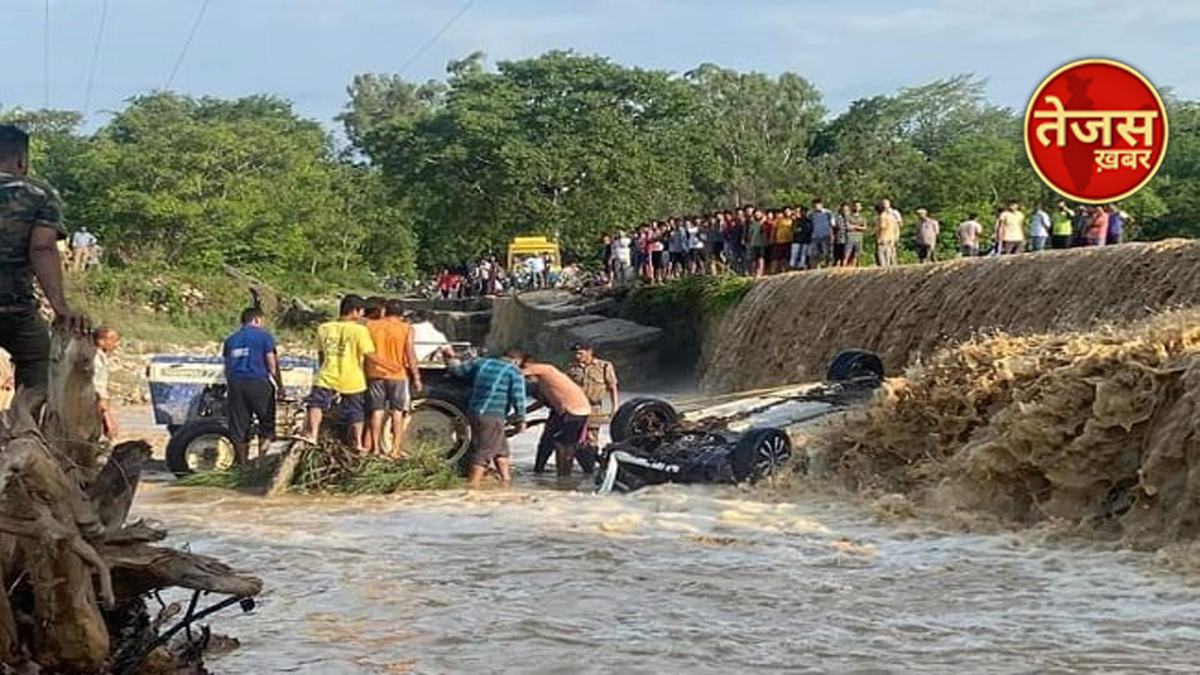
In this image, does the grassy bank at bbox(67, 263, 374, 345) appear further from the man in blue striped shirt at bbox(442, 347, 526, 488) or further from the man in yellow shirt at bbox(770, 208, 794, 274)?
the man in blue striped shirt at bbox(442, 347, 526, 488)

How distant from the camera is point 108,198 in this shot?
4912 centimetres

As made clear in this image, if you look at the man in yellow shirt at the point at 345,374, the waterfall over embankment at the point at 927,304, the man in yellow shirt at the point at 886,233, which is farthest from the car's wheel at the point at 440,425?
the man in yellow shirt at the point at 886,233

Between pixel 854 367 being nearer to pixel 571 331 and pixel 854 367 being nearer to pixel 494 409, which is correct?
pixel 494 409

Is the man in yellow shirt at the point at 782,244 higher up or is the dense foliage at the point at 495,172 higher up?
the dense foliage at the point at 495,172

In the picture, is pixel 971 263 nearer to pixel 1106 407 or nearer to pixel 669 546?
pixel 1106 407

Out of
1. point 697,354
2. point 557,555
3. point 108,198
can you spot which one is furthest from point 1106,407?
point 108,198

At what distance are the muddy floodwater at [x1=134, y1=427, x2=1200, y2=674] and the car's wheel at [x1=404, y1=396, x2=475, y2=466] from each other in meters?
1.55

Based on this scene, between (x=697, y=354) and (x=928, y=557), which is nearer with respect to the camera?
(x=928, y=557)

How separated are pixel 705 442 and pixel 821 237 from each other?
42.8ft

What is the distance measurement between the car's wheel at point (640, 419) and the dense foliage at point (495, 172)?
90.8 ft

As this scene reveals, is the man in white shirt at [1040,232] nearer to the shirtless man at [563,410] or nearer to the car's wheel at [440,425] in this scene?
the shirtless man at [563,410]

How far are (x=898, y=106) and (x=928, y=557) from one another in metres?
60.5

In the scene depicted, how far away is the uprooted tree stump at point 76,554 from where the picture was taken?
13.6 feet

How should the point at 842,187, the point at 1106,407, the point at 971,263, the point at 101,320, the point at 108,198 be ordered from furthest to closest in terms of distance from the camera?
the point at 842,187, the point at 108,198, the point at 101,320, the point at 971,263, the point at 1106,407
